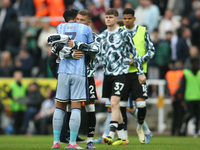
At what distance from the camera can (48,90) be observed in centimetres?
1989

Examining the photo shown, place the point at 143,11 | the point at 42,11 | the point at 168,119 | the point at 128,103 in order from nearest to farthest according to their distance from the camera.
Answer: the point at 128,103 < the point at 168,119 < the point at 143,11 < the point at 42,11

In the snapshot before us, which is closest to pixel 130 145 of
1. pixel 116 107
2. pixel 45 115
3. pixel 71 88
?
pixel 116 107

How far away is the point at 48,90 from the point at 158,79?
14.7ft

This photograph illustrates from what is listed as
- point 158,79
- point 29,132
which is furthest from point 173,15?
point 29,132

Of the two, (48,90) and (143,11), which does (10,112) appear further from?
(143,11)

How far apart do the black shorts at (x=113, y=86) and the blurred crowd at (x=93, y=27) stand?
7347 millimetres

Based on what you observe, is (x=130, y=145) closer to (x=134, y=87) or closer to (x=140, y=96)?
(x=140, y=96)

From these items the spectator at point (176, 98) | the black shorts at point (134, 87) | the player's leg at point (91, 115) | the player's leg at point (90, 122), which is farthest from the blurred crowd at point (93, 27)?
the player's leg at point (90, 122)

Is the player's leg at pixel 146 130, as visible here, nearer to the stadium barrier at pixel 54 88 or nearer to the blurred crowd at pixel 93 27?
the stadium barrier at pixel 54 88

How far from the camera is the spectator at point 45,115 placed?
19422 mm

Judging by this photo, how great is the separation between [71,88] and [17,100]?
11.6 metres

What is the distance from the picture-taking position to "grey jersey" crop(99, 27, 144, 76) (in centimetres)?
1077

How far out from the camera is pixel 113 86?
1070cm

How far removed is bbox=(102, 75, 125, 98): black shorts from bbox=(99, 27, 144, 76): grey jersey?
0.11m
